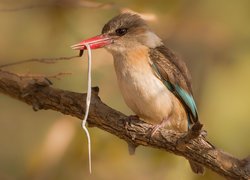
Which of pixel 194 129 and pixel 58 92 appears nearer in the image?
pixel 194 129

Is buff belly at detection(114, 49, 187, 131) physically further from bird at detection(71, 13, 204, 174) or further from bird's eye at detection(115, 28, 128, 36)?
bird's eye at detection(115, 28, 128, 36)

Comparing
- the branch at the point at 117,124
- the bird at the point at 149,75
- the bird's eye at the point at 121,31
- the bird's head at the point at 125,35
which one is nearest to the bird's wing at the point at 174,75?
the bird at the point at 149,75

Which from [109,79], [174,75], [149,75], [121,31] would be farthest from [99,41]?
[109,79]

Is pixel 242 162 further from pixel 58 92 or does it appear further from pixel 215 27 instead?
pixel 215 27

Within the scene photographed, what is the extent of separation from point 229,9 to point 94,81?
3.60 ft

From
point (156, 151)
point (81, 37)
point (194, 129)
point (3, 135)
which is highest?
point (194, 129)

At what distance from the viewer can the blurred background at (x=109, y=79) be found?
519 cm

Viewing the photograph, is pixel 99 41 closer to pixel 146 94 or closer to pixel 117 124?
pixel 146 94

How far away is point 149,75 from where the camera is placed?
4.89m

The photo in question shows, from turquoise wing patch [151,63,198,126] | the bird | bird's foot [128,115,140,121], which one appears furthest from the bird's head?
bird's foot [128,115,140,121]

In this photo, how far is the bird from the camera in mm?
4855

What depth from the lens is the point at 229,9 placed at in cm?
569

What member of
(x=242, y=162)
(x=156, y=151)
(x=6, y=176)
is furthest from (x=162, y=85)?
(x=6, y=176)

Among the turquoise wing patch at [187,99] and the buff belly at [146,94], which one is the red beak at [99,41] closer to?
the buff belly at [146,94]
